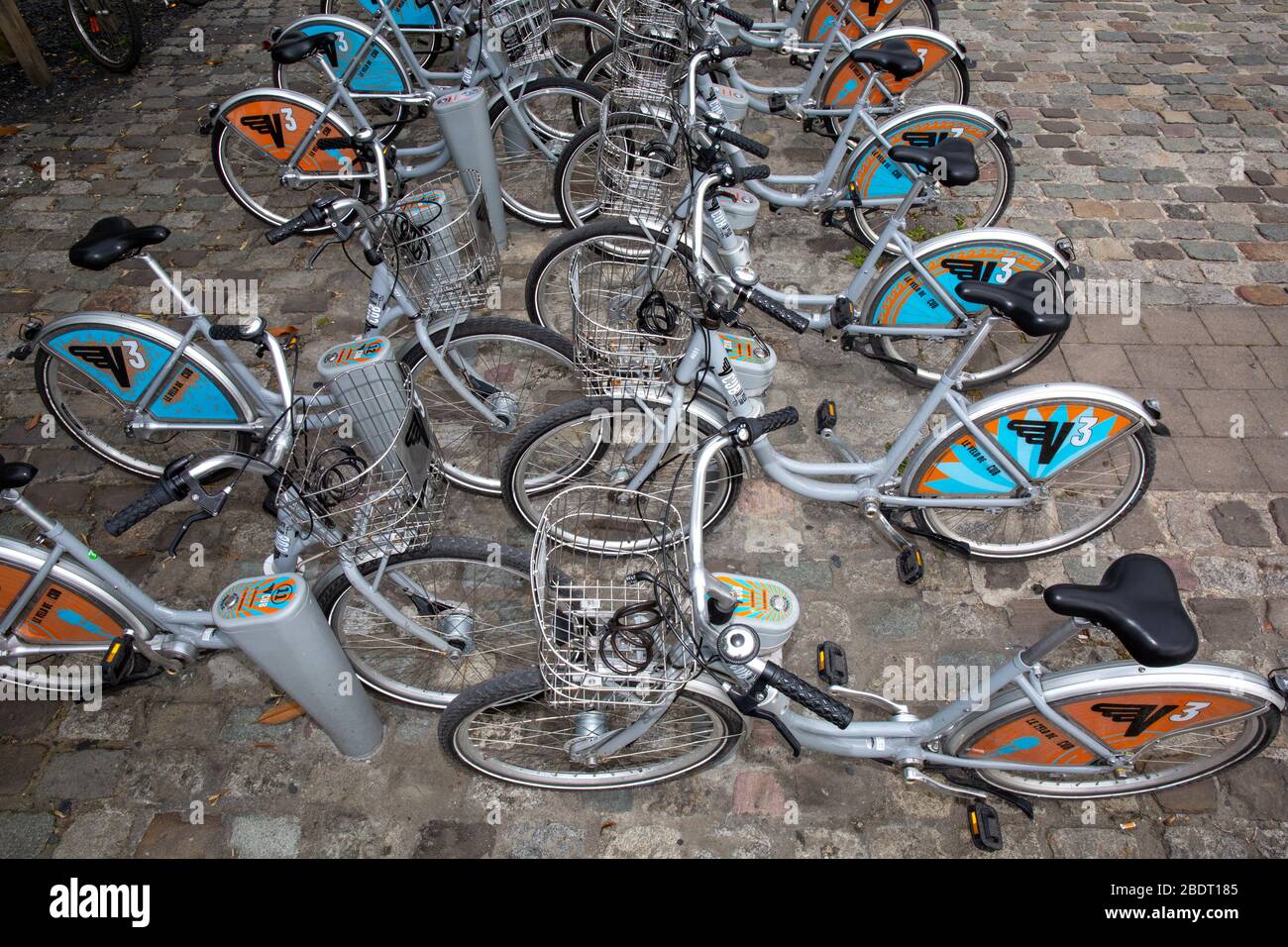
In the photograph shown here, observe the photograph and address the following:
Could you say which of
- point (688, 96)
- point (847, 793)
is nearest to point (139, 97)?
point (688, 96)

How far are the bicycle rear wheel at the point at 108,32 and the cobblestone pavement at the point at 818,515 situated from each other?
19 centimetres

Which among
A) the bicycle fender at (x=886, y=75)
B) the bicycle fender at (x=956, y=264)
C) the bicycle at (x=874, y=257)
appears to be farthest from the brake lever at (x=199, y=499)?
the bicycle fender at (x=886, y=75)

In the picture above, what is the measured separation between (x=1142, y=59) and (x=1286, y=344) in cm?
339

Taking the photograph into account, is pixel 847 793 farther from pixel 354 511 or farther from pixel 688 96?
pixel 688 96

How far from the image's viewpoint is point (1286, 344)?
443cm

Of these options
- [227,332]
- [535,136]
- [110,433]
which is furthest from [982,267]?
[110,433]

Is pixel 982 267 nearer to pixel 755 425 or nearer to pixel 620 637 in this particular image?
pixel 755 425

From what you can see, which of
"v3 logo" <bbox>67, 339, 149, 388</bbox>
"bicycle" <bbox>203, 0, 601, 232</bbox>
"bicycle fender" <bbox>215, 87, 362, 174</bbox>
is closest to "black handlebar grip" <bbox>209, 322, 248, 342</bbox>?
"v3 logo" <bbox>67, 339, 149, 388</bbox>

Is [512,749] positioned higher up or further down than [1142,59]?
further down

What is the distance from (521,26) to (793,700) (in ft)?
14.2

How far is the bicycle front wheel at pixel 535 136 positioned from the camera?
15.9ft

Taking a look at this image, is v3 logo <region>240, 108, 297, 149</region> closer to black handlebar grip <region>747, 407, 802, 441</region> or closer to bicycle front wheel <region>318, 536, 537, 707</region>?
bicycle front wheel <region>318, 536, 537, 707</region>

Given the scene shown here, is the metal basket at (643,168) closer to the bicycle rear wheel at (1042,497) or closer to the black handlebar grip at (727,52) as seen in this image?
the black handlebar grip at (727,52)

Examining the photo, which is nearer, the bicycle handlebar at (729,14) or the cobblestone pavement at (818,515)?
the cobblestone pavement at (818,515)
